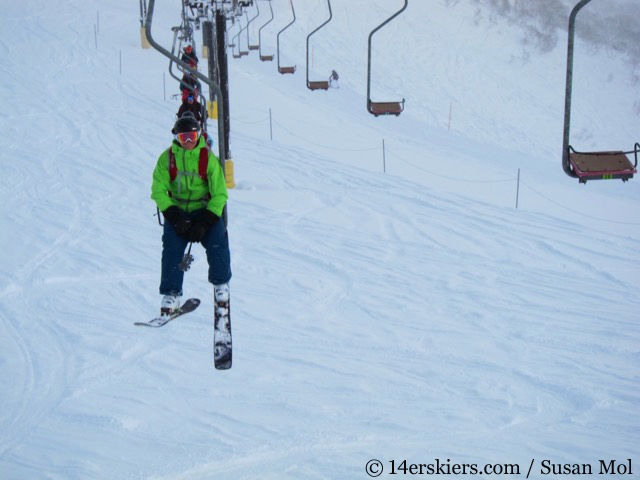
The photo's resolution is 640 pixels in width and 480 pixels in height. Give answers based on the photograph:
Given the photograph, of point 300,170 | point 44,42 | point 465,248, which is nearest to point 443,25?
point 44,42

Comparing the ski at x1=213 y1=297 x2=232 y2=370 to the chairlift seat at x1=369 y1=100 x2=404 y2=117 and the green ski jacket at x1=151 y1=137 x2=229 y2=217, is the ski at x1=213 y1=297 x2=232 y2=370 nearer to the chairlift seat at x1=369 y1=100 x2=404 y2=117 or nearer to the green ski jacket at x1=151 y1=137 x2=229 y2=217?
the green ski jacket at x1=151 y1=137 x2=229 y2=217

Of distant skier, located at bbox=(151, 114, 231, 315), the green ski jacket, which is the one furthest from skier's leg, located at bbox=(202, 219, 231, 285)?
the green ski jacket

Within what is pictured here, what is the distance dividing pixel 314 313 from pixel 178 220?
192 centimetres

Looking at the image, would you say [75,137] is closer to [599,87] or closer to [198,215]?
[198,215]

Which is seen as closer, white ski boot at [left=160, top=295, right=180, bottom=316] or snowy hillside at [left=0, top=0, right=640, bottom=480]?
snowy hillside at [left=0, top=0, right=640, bottom=480]

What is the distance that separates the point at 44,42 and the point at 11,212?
55.4 feet

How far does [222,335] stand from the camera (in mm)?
4801

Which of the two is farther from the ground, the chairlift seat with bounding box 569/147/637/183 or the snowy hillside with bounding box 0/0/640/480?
the chairlift seat with bounding box 569/147/637/183

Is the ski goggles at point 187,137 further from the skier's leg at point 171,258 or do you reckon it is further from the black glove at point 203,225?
the skier's leg at point 171,258

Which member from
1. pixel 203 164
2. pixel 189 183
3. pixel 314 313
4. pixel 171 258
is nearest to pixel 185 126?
pixel 203 164

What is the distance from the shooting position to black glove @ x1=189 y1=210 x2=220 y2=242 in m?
4.77

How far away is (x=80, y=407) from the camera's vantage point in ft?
15.0

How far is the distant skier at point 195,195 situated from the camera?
4.79m

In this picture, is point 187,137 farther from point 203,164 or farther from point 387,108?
point 387,108
